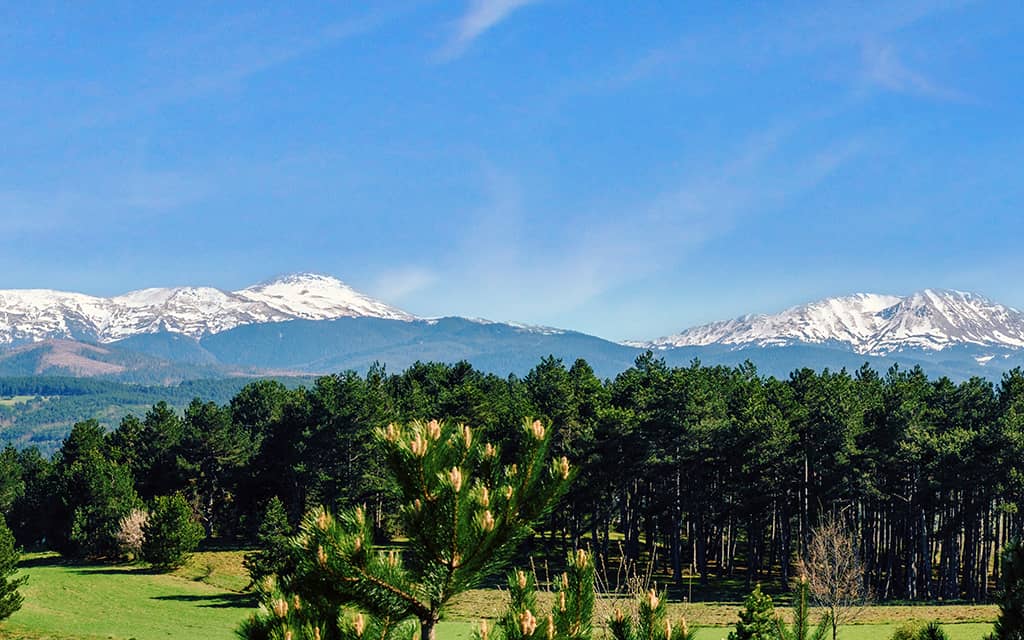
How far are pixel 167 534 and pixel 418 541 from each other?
57343 mm

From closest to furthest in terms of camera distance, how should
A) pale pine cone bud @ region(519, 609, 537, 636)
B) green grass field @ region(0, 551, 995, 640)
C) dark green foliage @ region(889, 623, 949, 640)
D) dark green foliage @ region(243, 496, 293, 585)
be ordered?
pale pine cone bud @ region(519, 609, 537, 636), dark green foliage @ region(889, 623, 949, 640), green grass field @ region(0, 551, 995, 640), dark green foliage @ region(243, 496, 293, 585)

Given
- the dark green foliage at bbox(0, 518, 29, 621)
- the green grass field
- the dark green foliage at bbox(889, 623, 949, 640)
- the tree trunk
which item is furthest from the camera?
the green grass field

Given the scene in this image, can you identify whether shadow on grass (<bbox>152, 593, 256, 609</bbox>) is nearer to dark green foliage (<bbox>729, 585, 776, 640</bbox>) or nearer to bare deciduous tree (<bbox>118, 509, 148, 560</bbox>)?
bare deciduous tree (<bbox>118, 509, 148, 560</bbox>)

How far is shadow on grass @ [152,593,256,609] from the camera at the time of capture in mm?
48094

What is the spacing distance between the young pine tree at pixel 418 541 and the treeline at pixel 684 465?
4379cm

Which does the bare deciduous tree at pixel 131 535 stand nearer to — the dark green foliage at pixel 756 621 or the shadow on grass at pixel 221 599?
the shadow on grass at pixel 221 599

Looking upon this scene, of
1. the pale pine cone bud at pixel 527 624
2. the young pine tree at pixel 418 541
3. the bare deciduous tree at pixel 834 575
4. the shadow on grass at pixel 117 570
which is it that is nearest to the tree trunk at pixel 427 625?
the young pine tree at pixel 418 541

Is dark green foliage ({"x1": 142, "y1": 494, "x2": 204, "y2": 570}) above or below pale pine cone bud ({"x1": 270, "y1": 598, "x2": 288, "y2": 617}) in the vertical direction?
below

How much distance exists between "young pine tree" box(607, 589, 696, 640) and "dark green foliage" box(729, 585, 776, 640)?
49.8 feet

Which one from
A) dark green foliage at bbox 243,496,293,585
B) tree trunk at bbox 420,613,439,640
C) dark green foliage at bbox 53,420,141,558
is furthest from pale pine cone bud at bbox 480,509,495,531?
dark green foliage at bbox 53,420,141,558

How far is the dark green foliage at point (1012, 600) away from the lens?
15.3 meters

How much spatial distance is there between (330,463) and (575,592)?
212 feet

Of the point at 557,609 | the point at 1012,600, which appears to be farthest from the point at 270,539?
the point at 557,609

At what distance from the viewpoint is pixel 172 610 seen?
45.7 metres
